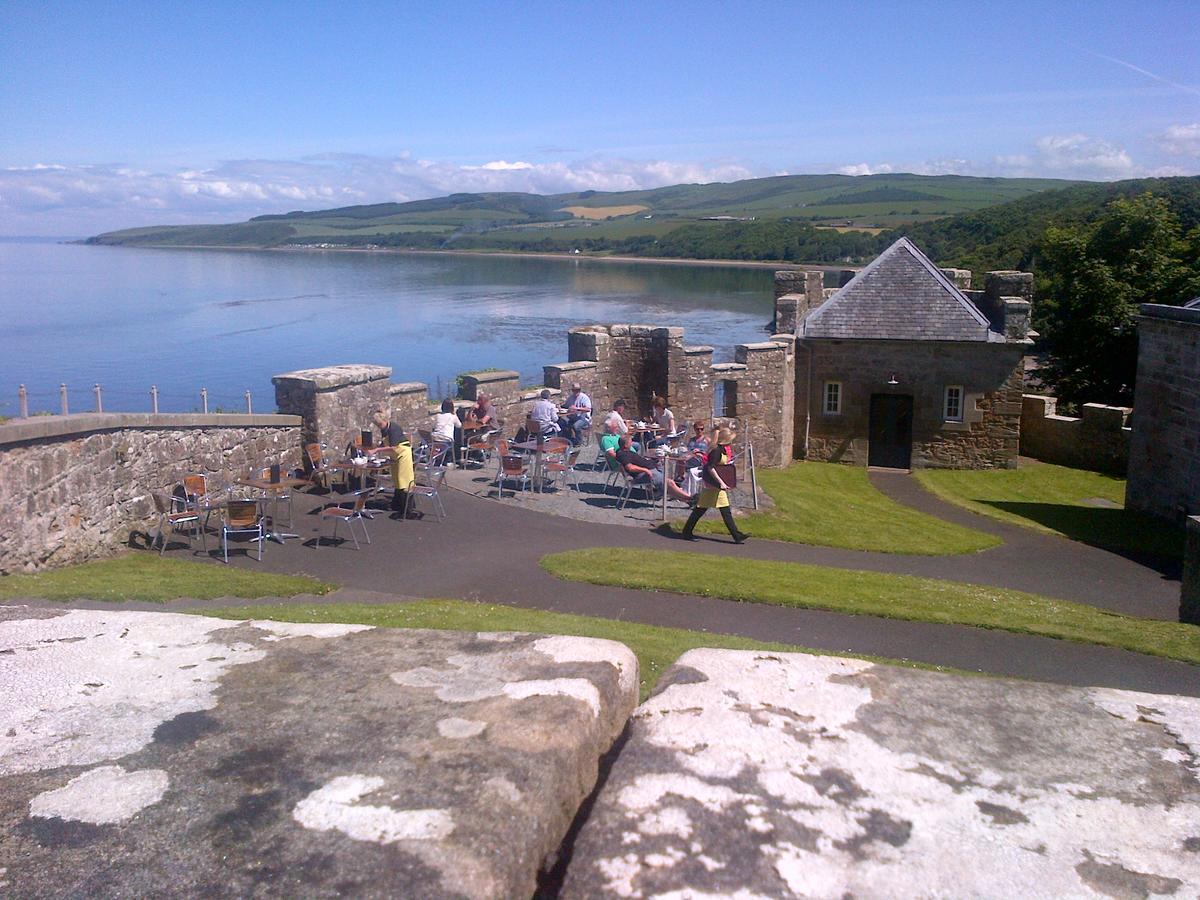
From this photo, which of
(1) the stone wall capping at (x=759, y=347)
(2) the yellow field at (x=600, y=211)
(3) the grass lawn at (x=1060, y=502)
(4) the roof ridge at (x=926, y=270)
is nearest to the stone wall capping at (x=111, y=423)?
(1) the stone wall capping at (x=759, y=347)

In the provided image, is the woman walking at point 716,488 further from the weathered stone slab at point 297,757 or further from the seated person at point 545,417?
the weathered stone slab at point 297,757

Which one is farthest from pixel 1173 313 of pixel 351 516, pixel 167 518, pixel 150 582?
pixel 150 582

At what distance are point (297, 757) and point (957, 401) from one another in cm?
2889

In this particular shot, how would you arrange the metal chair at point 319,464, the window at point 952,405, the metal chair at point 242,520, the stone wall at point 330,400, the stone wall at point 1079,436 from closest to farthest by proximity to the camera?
the metal chair at point 242,520 → the metal chair at point 319,464 → the stone wall at point 330,400 → the stone wall at point 1079,436 → the window at point 952,405

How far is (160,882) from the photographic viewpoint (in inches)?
98.3

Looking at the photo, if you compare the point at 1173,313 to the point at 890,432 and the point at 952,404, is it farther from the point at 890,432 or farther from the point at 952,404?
the point at 890,432

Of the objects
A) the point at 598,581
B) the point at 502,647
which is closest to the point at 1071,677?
the point at 598,581

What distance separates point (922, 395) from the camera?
29.6 m

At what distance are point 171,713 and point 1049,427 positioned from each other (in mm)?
32846

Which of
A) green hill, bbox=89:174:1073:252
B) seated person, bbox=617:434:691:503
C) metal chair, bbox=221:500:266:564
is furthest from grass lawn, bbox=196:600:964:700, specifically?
green hill, bbox=89:174:1073:252

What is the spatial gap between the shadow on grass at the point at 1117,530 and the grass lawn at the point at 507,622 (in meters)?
10.1

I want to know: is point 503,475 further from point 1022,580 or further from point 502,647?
point 502,647

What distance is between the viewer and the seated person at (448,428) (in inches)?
713

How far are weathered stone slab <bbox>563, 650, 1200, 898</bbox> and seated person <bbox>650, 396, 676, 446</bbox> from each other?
632 inches
